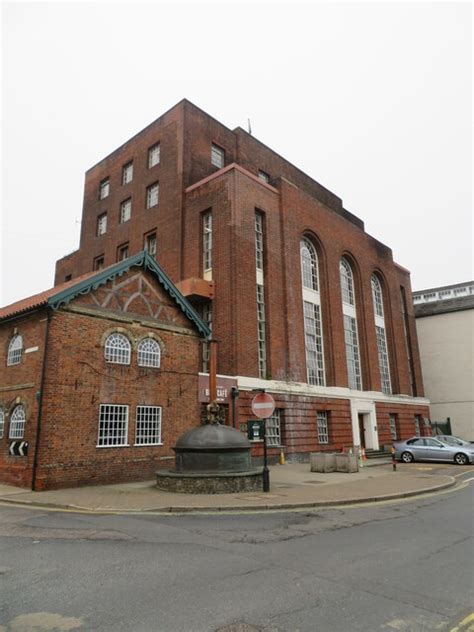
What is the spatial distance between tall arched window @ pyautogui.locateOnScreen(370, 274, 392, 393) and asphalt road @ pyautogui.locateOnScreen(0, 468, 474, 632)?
86.4 feet

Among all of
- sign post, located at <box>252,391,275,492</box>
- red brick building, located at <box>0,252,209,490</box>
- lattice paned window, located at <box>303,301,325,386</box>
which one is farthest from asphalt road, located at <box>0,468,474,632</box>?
lattice paned window, located at <box>303,301,325,386</box>

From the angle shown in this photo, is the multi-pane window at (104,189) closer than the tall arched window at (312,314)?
No

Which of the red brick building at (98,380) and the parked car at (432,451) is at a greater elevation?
the red brick building at (98,380)

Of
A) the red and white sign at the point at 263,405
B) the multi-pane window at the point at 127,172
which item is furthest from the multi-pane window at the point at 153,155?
the red and white sign at the point at 263,405

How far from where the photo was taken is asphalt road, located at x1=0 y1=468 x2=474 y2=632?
4383mm

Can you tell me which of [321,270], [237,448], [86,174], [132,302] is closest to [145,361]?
[132,302]

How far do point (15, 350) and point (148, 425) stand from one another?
18.0 ft

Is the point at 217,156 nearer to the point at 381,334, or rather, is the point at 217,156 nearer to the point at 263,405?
the point at 381,334

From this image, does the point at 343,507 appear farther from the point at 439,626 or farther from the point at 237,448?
the point at 439,626

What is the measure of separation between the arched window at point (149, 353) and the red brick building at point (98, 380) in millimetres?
39

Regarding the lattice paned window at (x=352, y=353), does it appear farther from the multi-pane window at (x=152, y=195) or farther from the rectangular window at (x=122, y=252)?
the rectangular window at (x=122, y=252)

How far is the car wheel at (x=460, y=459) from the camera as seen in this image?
22.0 metres

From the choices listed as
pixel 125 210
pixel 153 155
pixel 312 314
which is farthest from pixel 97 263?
pixel 312 314

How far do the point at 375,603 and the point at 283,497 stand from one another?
7201 mm
